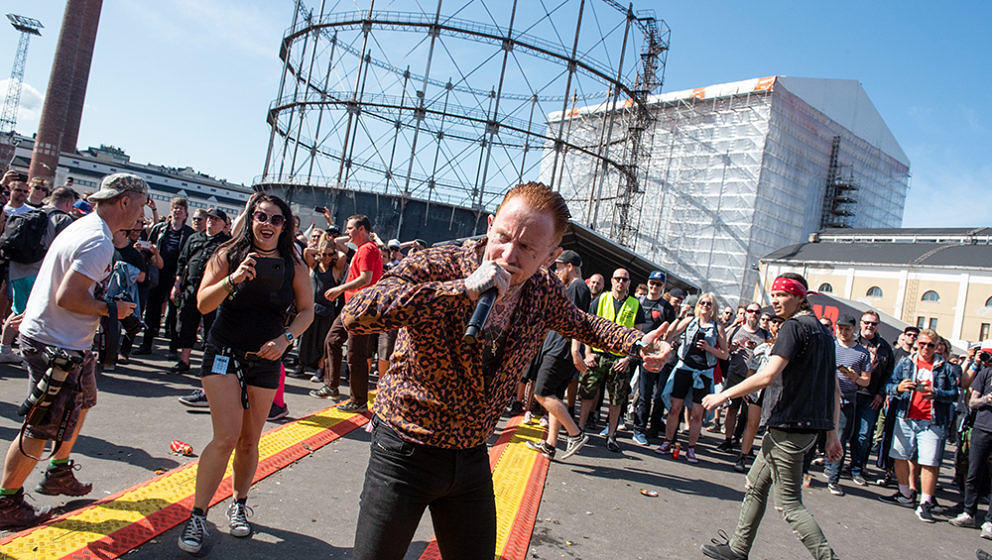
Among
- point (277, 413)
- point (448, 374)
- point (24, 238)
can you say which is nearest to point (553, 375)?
point (277, 413)

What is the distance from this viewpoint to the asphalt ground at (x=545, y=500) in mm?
3348

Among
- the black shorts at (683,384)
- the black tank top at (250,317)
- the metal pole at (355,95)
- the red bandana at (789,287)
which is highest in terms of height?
the metal pole at (355,95)

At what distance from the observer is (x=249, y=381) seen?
10.2ft

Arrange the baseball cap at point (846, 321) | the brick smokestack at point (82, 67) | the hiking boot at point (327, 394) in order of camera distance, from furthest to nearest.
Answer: the brick smokestack at point (82, 67), the hiking boot at point (327, 394), the baseball cap at point (846, 321)

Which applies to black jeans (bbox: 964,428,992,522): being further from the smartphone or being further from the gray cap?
the gray cap

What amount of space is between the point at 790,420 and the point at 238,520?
3.44 m

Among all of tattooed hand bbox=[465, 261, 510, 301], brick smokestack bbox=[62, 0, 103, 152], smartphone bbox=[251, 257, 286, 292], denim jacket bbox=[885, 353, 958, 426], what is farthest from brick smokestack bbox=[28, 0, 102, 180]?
tattooed hand bbox=[465, 261, 510, 301]

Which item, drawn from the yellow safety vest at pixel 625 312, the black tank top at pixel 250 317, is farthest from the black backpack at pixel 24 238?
the yellow safety vest at pixel 625 312

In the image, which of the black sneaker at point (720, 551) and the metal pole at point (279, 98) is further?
the metal pole at point (279, 98)

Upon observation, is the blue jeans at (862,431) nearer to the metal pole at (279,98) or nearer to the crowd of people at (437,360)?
the crowd of people at (437,360)

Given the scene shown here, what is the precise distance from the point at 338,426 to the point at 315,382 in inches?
95.6

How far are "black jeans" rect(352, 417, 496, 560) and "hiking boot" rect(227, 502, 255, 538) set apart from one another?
5.25 ft

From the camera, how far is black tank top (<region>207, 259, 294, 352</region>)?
3.13 m

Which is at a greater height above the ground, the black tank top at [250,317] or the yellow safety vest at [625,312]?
the yellow safety vest at [625,312]
